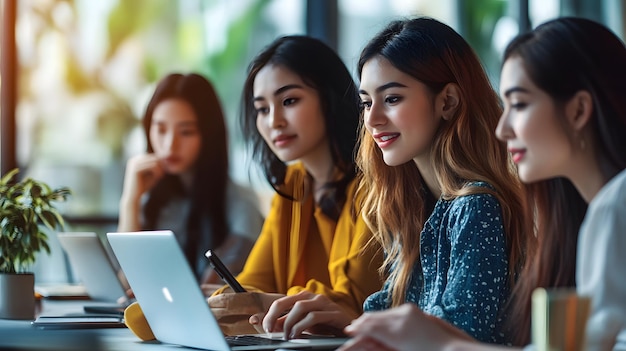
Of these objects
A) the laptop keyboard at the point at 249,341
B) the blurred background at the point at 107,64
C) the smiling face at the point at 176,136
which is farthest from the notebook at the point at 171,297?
the blurred background at the point at 107,64

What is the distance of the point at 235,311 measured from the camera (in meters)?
2.13

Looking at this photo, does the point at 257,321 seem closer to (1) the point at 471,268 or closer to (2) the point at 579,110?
(1) the point at 471,268

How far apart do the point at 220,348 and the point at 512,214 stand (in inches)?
23.7

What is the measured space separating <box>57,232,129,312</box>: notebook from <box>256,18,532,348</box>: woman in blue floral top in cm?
103

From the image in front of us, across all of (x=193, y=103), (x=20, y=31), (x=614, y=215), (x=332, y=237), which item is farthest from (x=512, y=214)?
(x=20, y=31)

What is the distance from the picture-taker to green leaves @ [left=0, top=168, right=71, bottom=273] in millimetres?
A: 2512

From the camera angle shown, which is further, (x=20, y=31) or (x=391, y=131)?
(x=20, y=31)

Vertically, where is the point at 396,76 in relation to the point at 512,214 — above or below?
above

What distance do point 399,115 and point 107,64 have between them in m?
2.96

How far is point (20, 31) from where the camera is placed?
4613 mm

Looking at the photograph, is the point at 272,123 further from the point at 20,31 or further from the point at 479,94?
the point at 20,31

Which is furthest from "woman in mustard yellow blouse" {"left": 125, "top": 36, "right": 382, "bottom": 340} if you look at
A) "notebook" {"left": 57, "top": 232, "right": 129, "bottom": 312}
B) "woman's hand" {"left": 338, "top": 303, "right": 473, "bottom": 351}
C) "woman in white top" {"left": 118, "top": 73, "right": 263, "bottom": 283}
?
"woman's hand" {"left": 338, "top": 303, "right": 473, "bottom": 351}

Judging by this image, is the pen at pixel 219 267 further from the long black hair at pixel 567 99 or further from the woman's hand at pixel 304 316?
the long black hair at pixel 567 99

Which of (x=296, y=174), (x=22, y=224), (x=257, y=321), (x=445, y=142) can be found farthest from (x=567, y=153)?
(x=22, y=224)
